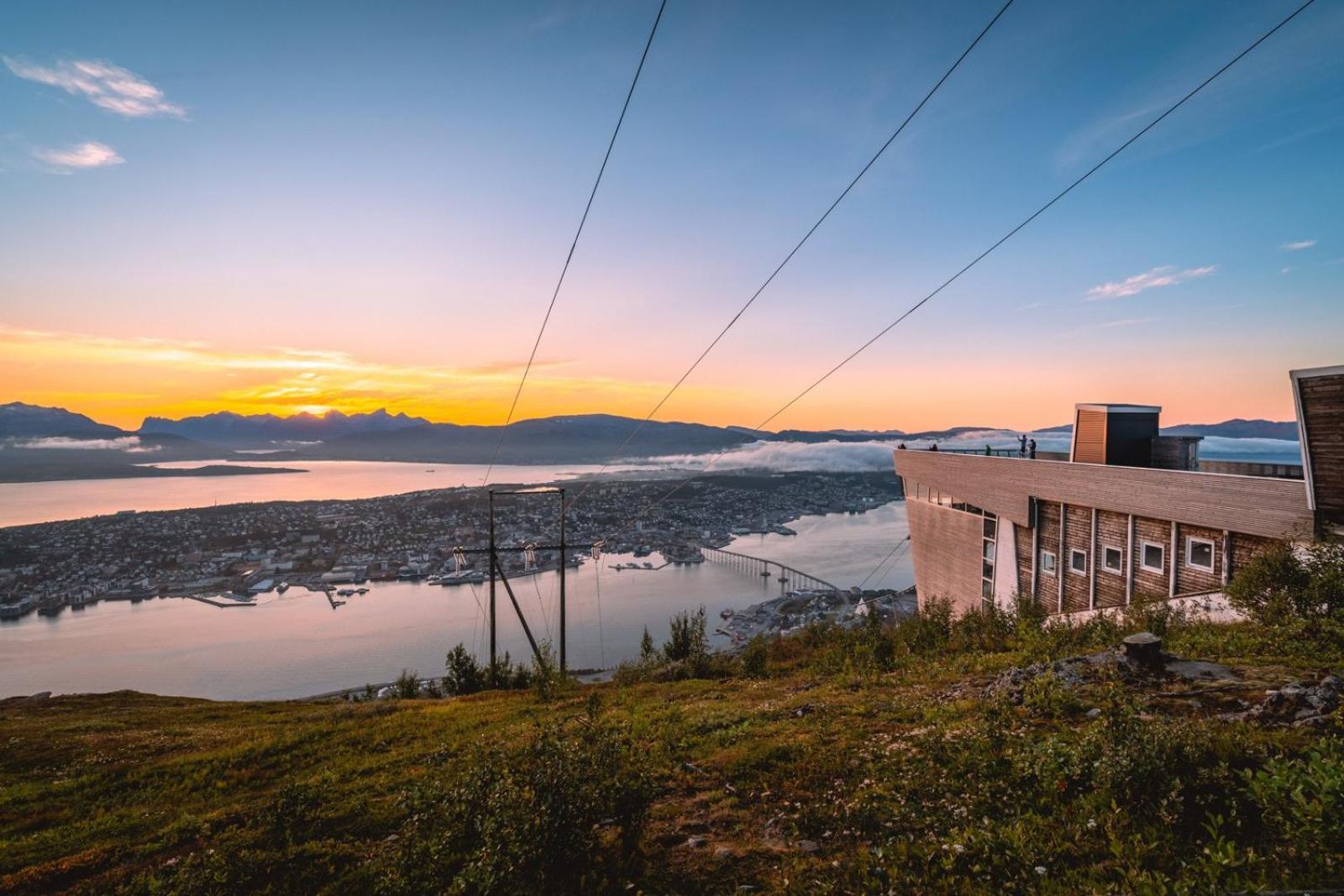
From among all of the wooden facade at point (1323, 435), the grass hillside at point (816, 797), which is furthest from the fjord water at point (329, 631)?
the wooden facade at point (1323, 435)

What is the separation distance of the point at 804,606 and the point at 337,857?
176 feet

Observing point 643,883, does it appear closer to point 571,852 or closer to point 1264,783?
A: point 571,852

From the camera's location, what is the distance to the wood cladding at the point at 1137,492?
1088 centimetres

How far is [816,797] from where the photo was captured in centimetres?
539

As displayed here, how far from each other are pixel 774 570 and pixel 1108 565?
6914cm

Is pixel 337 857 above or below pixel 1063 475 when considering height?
below

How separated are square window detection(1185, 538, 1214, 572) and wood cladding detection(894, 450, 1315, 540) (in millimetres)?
494

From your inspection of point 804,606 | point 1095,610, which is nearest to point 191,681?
point 804,606

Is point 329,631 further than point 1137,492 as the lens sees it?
Yes

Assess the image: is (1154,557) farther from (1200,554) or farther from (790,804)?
(790,804)

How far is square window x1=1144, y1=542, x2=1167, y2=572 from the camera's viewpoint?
13602 mm

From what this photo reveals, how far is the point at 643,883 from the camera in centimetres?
414

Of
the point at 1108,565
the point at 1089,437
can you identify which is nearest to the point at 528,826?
the point at 1108,565

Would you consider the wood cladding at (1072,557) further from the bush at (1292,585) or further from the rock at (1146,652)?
the rock at (1146,652)
